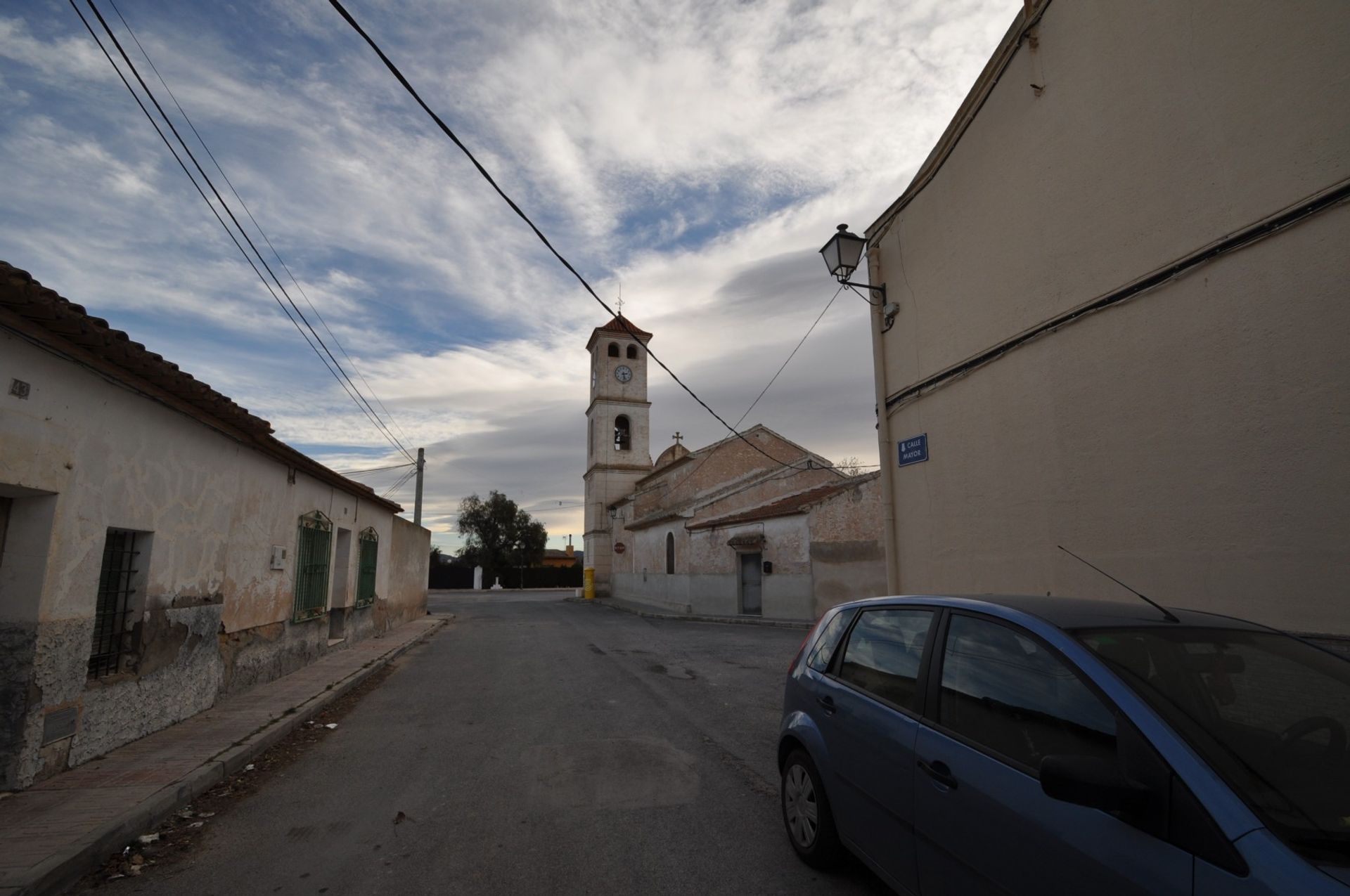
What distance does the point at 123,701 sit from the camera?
19.7 feet

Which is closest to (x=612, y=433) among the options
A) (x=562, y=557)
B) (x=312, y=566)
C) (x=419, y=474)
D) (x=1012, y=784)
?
(x=419, y=474)

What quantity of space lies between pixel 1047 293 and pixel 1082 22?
7.57ft

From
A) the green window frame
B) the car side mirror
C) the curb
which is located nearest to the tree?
the curb

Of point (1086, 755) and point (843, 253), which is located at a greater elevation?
point (843, 253)

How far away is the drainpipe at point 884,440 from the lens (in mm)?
8391

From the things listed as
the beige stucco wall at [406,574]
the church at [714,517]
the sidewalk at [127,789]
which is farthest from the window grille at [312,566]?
the church at [714,517]

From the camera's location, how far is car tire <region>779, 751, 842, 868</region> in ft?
11.7

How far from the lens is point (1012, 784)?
237 centimetres

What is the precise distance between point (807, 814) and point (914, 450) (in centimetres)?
516

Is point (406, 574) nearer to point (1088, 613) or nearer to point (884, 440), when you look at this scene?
point (884, 440)

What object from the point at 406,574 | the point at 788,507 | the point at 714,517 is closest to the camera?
the point at 406,574

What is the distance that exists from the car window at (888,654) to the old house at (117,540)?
17.4 feet

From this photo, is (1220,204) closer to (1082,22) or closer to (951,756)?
(1082,22)

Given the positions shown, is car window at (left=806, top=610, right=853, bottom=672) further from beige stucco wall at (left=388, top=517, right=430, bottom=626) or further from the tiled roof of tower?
beige stucco wall at (left=388, top=517, right=430, bottom=626)
